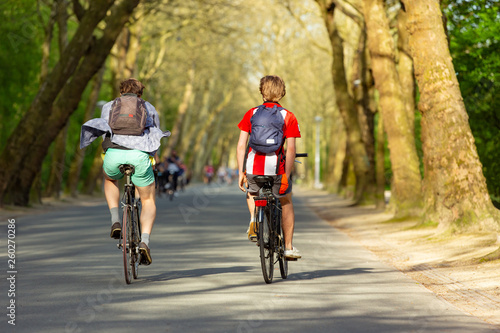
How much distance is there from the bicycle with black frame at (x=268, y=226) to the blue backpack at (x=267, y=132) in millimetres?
293

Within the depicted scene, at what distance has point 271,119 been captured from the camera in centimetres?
874

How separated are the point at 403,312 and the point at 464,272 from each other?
3229 millimetres

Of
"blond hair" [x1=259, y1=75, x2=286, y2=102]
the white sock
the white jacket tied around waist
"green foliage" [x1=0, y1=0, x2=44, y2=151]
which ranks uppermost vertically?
"green foliage" [x1=0, y1=0, x2=44, y2=151]

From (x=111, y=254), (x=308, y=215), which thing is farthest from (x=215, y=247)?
(x=308, y=215)

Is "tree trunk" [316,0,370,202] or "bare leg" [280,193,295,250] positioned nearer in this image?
"bare leg" [280,193,295,250]

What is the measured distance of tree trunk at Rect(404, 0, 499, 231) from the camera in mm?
14320

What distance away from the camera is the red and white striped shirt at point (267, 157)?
8.79 metres

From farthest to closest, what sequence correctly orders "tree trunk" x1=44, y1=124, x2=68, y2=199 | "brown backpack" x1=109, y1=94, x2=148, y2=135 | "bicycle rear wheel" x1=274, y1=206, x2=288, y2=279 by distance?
"tree trunk" x1=44, y1=124, x2=68, y2=199, "bicycle rear wheel" x1=274, y1=206, x2=288, y2=279, "brown backpack" x1=109, y1=94, x2=148, y2=135

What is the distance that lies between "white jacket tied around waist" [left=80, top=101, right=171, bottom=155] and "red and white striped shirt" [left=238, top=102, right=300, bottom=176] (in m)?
0.81

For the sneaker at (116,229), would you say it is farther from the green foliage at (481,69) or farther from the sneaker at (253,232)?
the green foliage at (481,69)

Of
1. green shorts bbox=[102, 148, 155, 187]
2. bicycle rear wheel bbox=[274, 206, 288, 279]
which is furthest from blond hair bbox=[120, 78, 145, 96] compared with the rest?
bicycle rear wheel bbox=[274, 206, 288, 279]

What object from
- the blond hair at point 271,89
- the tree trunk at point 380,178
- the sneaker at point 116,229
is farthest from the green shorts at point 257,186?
the tree trunk at point 380,178

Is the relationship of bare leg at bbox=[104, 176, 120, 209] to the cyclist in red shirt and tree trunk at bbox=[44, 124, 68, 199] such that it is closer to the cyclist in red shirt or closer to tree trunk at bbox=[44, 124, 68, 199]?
the cyclist in red shirt

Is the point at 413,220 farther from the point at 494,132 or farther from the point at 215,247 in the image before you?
the point at 215,247
